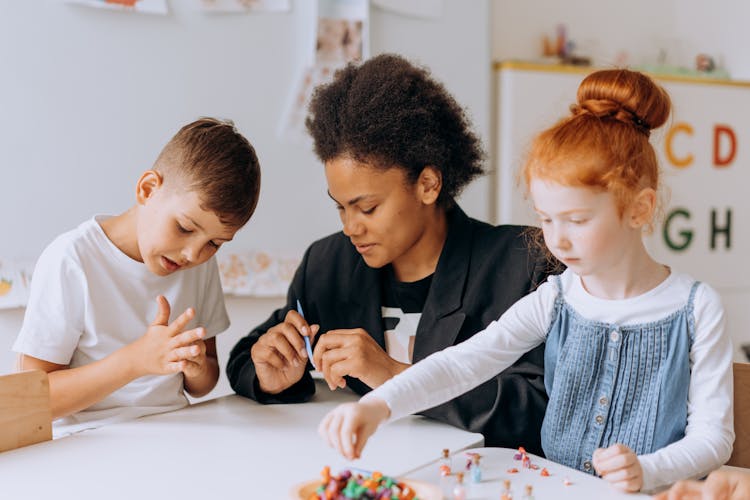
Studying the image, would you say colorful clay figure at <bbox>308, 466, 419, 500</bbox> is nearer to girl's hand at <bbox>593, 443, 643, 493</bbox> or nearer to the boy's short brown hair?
girl's hand at <bbox>593, 443, 643, 493</bbox>

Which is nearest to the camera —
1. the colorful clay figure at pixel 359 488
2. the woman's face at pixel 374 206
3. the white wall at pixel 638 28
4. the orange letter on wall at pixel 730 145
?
the colorful clay figure at pixel 359 488

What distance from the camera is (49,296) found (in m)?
1.41

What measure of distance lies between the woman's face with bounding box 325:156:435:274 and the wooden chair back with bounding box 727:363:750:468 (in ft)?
1.95

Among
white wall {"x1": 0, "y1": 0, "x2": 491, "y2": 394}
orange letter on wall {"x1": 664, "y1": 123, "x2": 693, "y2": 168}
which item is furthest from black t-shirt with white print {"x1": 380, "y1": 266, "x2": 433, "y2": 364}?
orange letter on wall {"x1": 664, "y1": 123, "x2": 693, "y2": 168}

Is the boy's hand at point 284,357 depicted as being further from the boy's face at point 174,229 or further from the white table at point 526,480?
the white table at point 526,480

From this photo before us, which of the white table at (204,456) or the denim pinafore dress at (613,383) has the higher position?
the denim pinafore dress at (613,383)

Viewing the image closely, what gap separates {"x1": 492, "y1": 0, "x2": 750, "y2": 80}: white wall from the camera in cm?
329

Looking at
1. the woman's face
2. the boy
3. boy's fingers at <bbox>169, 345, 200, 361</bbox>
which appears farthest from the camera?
the woman's face

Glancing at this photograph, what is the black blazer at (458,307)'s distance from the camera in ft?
4.21

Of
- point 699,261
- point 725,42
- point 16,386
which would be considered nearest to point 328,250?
point 16,386

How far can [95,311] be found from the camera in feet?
4.72

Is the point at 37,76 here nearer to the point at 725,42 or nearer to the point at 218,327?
the point at 218,327

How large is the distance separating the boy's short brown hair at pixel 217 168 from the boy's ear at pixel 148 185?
0.02 m

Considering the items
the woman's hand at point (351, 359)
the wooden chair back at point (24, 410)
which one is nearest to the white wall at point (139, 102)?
the wooden chair back at point (24, 410)
